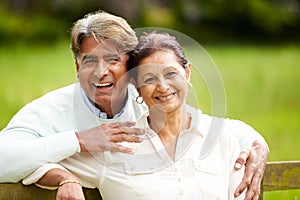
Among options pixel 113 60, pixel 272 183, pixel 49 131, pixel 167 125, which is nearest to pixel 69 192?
pixel 49 131

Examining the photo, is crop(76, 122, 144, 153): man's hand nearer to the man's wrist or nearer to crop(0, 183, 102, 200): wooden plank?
the man's wrist

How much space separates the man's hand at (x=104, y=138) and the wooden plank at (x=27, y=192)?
0.73 ft

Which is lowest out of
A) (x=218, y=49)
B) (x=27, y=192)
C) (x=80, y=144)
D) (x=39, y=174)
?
(x=218, y=49)

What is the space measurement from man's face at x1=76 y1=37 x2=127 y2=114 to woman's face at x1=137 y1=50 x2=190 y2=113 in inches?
5.3

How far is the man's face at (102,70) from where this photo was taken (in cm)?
330

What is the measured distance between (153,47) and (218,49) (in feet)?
49.5

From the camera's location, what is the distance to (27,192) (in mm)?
3170

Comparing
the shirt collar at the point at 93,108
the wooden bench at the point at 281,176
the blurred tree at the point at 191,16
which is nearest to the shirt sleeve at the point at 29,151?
the shirt collar at the point at 93,108

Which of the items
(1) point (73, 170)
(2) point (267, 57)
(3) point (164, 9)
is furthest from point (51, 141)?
(3) point (164, 9)

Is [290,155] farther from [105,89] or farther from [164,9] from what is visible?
[164,9]

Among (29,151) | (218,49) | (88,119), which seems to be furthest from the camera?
(218,49)

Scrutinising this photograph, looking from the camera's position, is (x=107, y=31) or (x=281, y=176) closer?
(x=107, y=31)

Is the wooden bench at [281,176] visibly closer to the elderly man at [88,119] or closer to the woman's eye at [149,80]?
the elderly man at [88,119]

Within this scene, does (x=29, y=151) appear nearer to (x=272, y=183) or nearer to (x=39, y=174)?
(x=39, y=174)
